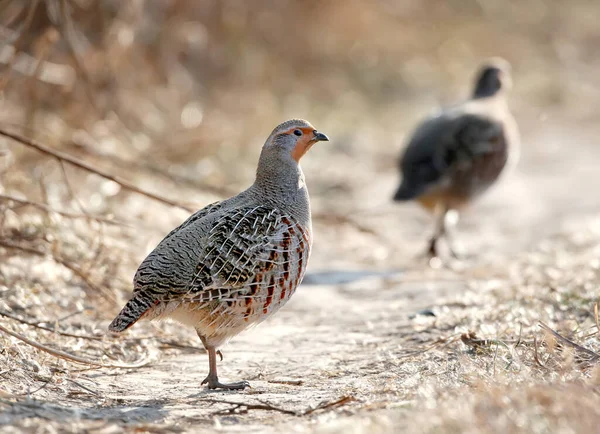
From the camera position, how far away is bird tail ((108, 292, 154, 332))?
14.2 ft

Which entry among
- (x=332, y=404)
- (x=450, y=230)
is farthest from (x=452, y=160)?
(x=332, y=404)

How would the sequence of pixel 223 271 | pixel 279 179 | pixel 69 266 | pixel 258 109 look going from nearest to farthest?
pixel 223 271, pixel 279 179, pixel 69 266, pixel 258 109

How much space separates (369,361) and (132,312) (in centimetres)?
147

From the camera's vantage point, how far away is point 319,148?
39.4 ft

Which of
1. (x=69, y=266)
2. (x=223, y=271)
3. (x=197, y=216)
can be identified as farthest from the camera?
(x=69, y=266)

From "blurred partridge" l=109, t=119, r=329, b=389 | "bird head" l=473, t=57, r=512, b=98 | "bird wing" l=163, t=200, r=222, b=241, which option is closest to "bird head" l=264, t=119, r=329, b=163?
"blurred partridge" l=109, t=119, r=329, b=389

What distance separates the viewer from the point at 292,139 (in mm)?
5480

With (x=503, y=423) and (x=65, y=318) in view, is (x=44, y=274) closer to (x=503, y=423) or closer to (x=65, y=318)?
(x=65, y=318)

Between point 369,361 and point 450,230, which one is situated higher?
point 450,230

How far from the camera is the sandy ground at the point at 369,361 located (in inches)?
143

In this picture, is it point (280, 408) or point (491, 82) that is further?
point (491, 82)

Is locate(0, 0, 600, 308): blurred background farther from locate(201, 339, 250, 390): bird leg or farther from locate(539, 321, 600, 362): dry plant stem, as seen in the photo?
locate(539, 321, 600, 362): dry plant stem

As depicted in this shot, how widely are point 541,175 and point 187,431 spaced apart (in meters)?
8.80

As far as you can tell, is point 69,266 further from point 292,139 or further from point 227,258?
point 292,139
